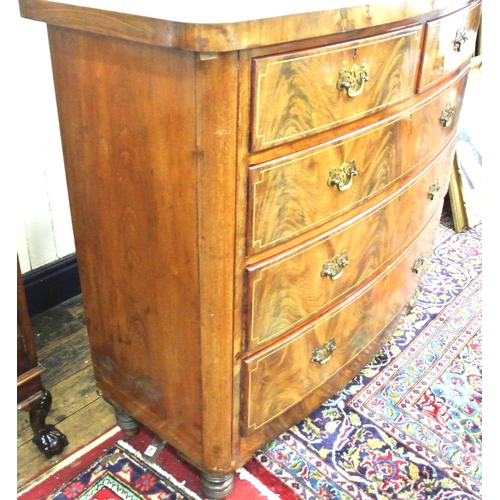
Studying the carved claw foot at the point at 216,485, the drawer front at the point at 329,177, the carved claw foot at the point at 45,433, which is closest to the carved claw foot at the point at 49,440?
the carved claw foot at the point at 45,433

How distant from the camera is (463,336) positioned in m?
1.88

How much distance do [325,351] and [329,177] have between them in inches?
18.3

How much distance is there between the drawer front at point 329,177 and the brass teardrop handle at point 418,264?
41 centimetres

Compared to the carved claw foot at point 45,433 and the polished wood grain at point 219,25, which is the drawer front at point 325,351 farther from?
the polished wood grain at point 219,25

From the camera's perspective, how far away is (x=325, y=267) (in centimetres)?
121

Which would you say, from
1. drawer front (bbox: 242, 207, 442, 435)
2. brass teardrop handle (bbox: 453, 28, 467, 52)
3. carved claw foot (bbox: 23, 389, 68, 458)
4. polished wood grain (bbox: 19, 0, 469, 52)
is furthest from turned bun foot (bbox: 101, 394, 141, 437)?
brass teardrop handle (bbox: 453, 28, 467, 52)

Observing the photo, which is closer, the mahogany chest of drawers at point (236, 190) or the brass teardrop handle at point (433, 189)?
the mahogany chest of drawers at point (236, 190)

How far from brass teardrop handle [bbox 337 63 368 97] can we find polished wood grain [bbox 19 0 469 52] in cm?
8

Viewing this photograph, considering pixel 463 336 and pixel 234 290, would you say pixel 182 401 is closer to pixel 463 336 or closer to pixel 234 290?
pixel 234 290

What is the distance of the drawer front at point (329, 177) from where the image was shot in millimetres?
978

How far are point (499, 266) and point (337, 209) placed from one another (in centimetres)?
59

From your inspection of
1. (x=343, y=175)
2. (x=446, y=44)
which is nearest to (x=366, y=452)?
(x=343, y=175)

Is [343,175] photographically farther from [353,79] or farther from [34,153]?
[34,153]

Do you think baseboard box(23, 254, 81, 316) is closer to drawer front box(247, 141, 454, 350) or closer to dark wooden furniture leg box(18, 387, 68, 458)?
dark wooden furniture leg box(18, 387, 68, 458)
